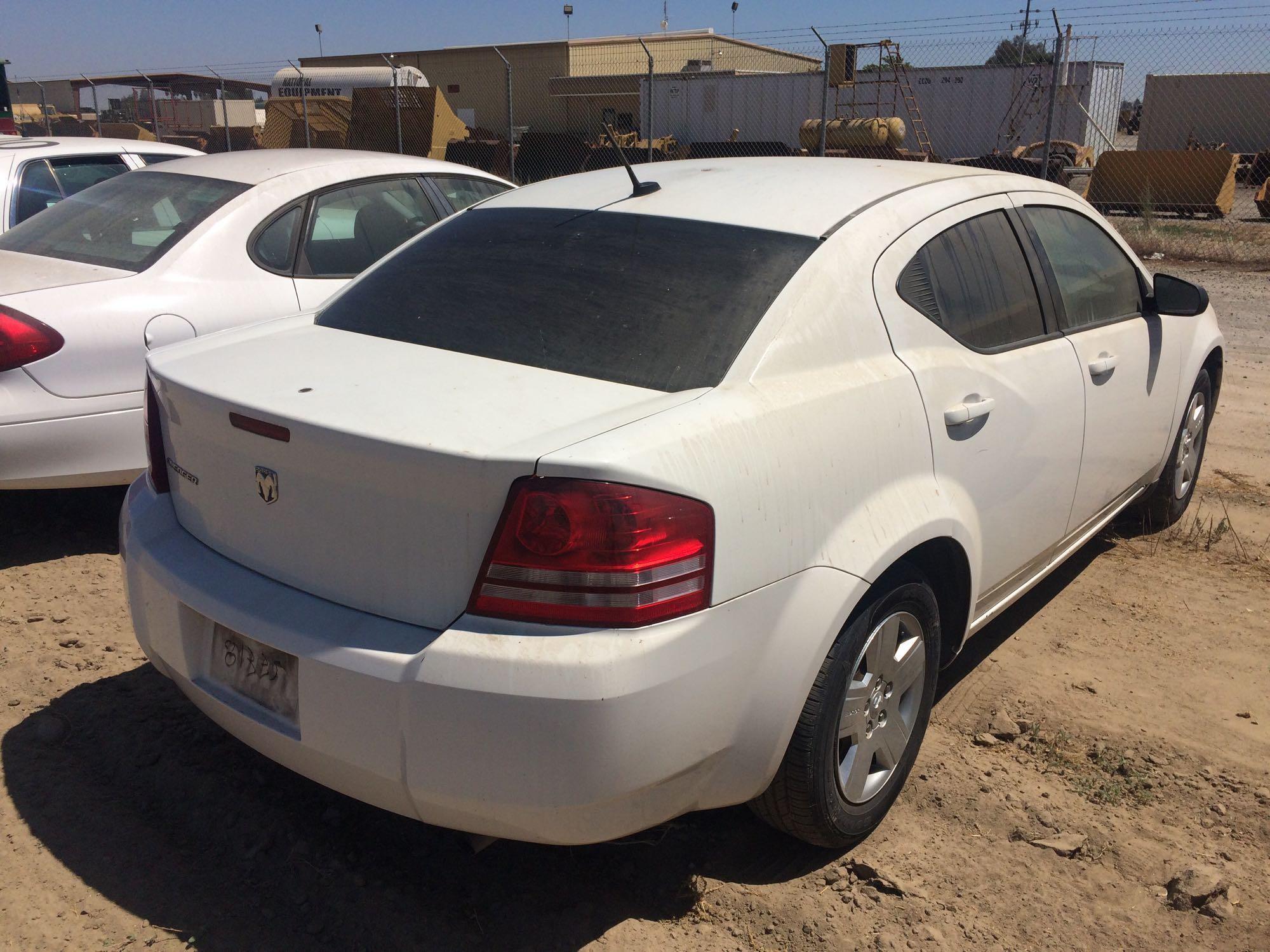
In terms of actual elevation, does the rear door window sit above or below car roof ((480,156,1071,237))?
below

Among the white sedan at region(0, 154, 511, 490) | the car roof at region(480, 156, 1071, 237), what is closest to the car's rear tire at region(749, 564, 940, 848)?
the car roof at region(480, 156, 1071, 237)

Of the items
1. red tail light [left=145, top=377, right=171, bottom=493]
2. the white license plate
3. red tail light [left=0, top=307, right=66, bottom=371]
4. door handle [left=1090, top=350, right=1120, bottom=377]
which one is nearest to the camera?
the white license plate

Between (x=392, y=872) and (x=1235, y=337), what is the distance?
29.4ft

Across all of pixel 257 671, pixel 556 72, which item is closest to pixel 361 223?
pixel 257 671

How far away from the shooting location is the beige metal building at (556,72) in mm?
38000

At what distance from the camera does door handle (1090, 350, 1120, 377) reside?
11.6 feet

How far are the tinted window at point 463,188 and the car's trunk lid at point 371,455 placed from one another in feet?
10.6

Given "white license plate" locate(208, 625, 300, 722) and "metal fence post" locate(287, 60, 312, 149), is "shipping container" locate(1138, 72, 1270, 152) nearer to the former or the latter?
"metal fence post" locate(287, 60, 312, 149)

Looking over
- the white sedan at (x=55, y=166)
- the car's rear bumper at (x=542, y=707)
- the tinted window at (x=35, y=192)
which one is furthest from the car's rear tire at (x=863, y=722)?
the tinted window at (x=35, y=192)

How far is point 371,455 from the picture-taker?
209 centimetres

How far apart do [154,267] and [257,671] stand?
2.86 meters

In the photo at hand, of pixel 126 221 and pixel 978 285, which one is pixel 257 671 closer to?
pixel 978 285

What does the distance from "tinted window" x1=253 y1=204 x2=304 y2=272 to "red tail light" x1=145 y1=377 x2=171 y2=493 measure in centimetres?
220

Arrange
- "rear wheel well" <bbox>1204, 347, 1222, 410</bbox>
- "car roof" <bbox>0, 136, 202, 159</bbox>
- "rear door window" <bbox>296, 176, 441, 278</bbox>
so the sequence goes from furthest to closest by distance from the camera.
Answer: "car roof" <bbox>0, 136, 202, 159</bbox>, "rear door window" <bbox>296, 176, 441, 278</bbox>, "rear wheel well" <bbox>1204, 347, 1222, 410</bbox>
